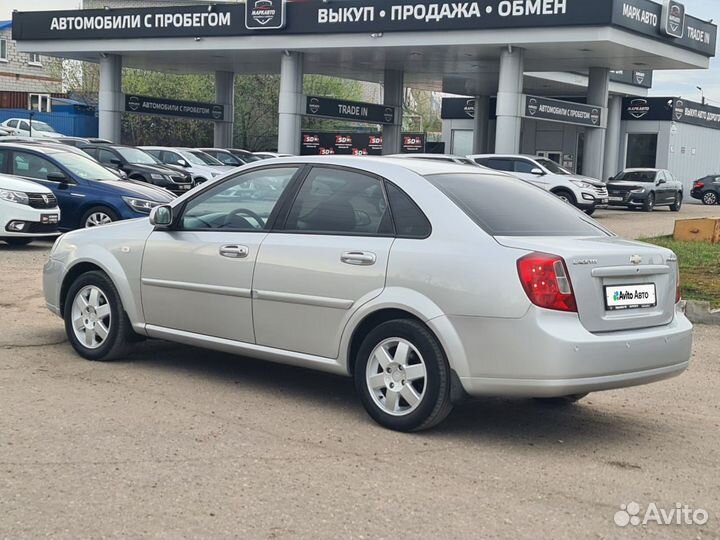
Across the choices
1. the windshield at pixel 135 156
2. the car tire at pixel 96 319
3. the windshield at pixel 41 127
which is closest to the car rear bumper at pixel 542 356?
the car tire at pixel 96 319

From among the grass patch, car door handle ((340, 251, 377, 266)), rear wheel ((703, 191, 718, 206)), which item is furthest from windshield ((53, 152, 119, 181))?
rear wheel ((703, 191, 718, 206))

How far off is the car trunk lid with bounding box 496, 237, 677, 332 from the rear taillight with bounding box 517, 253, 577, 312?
0.05 meters

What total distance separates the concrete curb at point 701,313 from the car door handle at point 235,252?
5.58m

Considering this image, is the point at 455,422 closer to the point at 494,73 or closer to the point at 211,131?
the point at 494,73

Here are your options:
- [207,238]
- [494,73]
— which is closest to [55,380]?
[207,238]

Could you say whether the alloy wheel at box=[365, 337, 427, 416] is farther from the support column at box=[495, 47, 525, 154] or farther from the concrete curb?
the support column at box=[495, 47, 525, 154]

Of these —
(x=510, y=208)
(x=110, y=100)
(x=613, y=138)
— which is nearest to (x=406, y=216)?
(x=510, y=208)

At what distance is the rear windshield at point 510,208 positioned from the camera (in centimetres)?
611

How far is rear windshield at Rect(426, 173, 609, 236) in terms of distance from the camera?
611 centimetres

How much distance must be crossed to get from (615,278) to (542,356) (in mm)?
714

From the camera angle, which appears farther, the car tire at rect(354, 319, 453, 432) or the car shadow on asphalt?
the car shadow on asphalt

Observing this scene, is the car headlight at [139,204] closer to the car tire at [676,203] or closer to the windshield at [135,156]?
the windshield at [135,156]

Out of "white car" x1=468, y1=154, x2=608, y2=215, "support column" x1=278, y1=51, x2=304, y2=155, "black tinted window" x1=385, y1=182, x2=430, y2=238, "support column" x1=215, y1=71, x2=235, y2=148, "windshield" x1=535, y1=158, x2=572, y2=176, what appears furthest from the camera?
"support column" x1=215, y1=71, x2=235, y2=148

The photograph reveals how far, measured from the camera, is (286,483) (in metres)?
4.99
